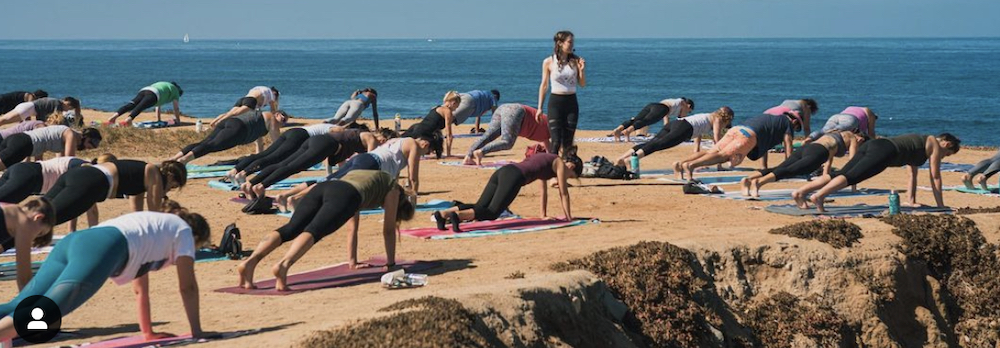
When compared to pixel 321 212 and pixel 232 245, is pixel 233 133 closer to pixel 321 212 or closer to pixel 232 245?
pixel 232 245

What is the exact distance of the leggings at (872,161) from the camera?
15.8m

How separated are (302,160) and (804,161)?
20.4ft

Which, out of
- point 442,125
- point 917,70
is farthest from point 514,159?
point 917,70

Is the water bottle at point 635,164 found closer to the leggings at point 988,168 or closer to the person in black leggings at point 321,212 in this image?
the leggings at point 988,168

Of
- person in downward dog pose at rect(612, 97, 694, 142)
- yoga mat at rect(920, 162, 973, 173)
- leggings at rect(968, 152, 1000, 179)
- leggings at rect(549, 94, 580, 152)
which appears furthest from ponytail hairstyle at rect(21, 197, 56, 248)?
person in downward dog pose at rect(612, 97, 694, 142)

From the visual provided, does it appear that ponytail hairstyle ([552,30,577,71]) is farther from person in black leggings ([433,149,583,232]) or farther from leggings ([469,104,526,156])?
person in black leggings ([433,149,583,232])

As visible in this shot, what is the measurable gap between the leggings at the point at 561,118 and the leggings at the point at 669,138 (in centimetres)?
211

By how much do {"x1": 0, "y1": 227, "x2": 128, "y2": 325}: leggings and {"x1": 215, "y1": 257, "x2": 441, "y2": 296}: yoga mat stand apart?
2.84m

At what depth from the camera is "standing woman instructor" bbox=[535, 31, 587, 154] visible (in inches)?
714

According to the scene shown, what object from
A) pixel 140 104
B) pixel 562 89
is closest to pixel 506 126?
pixel 562 89

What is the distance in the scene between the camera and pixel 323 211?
431 inches

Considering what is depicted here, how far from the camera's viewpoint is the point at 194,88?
79.6 meters

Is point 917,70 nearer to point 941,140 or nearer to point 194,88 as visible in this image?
point 194,88

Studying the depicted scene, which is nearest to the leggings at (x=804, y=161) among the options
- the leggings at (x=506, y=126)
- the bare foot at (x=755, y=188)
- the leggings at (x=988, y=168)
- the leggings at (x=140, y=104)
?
the bare foot at (x=755, y=188)
